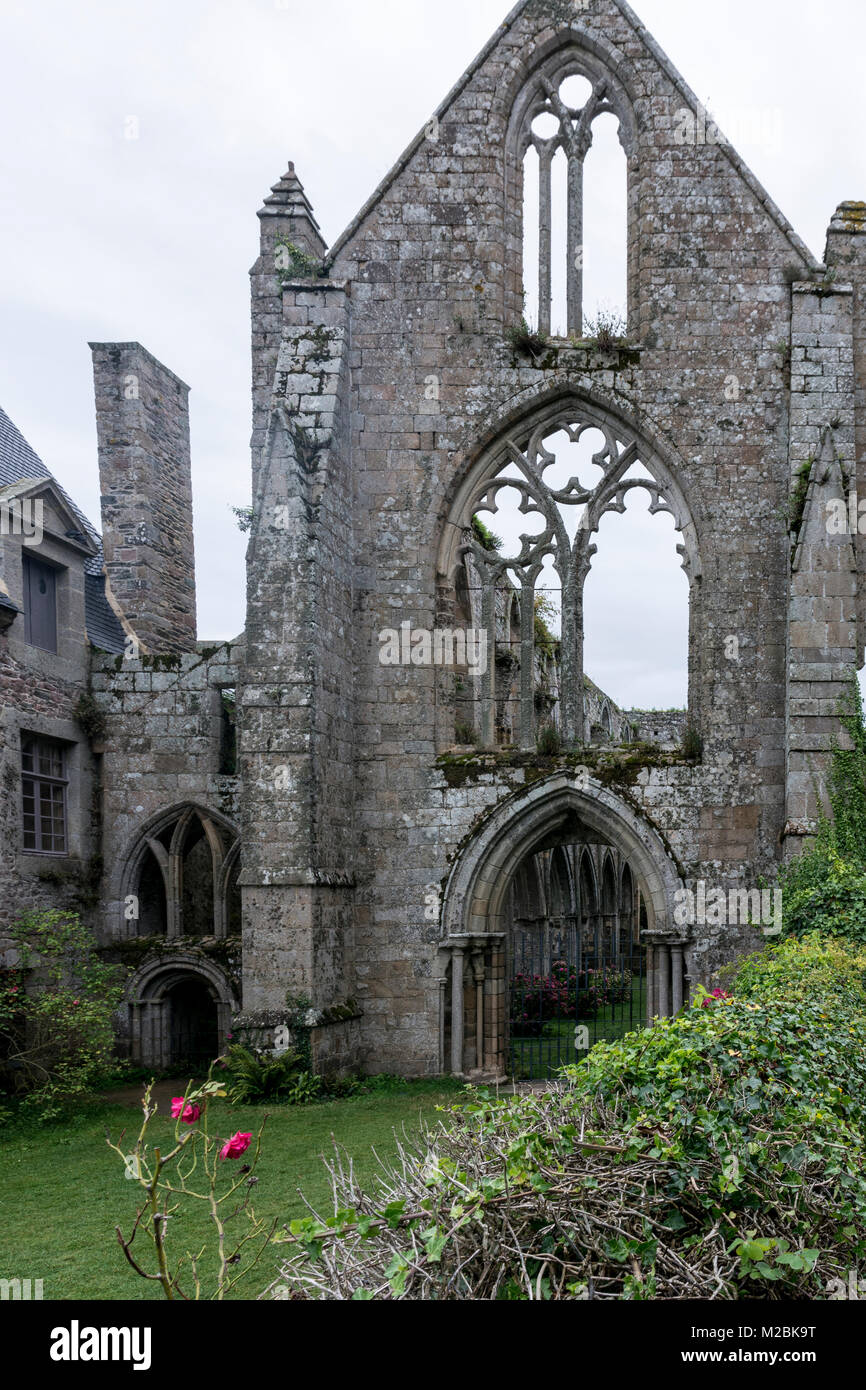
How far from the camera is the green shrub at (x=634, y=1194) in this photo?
10.6 ft

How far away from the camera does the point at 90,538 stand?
43.0 ft

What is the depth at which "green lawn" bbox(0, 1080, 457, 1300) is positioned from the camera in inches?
228

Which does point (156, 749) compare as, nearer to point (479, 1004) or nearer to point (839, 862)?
point (479, 1004)

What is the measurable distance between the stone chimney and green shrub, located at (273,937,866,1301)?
11082 millimetres

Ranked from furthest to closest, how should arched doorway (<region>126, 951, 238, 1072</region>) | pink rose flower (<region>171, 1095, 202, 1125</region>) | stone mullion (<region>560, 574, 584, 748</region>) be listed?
arched doorway (<region>126, 951, 238, 1072</region>)
stone mullion (<region>560, 574, 584, 748</region>)
pink rose flower (<region>171, 1095, 202, 1125</region>)

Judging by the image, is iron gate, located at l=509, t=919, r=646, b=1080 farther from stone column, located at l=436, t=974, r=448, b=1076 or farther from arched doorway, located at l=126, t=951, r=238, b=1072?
arched doorway, located at l=126, t=951, r=238, b=1072

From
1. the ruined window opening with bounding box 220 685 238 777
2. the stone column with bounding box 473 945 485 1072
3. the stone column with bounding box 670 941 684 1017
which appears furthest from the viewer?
the ruined window opening with bounding box 220 685 238 777

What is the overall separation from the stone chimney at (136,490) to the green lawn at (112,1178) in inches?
250

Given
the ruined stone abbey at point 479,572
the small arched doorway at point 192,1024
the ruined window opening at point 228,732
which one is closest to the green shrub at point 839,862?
the ruined stone abbey at point 479,572

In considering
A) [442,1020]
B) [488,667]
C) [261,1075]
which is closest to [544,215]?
[488,667]

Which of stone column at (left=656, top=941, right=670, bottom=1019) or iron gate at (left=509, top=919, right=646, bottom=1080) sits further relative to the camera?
iron gate at (left=509, top=919, right=646, bottom=1080)

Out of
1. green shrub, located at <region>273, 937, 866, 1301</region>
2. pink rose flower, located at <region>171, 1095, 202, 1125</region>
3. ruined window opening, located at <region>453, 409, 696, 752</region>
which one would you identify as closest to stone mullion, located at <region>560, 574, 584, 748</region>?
ruined window opening, located at <region>453, 409, 696, 752</region>
